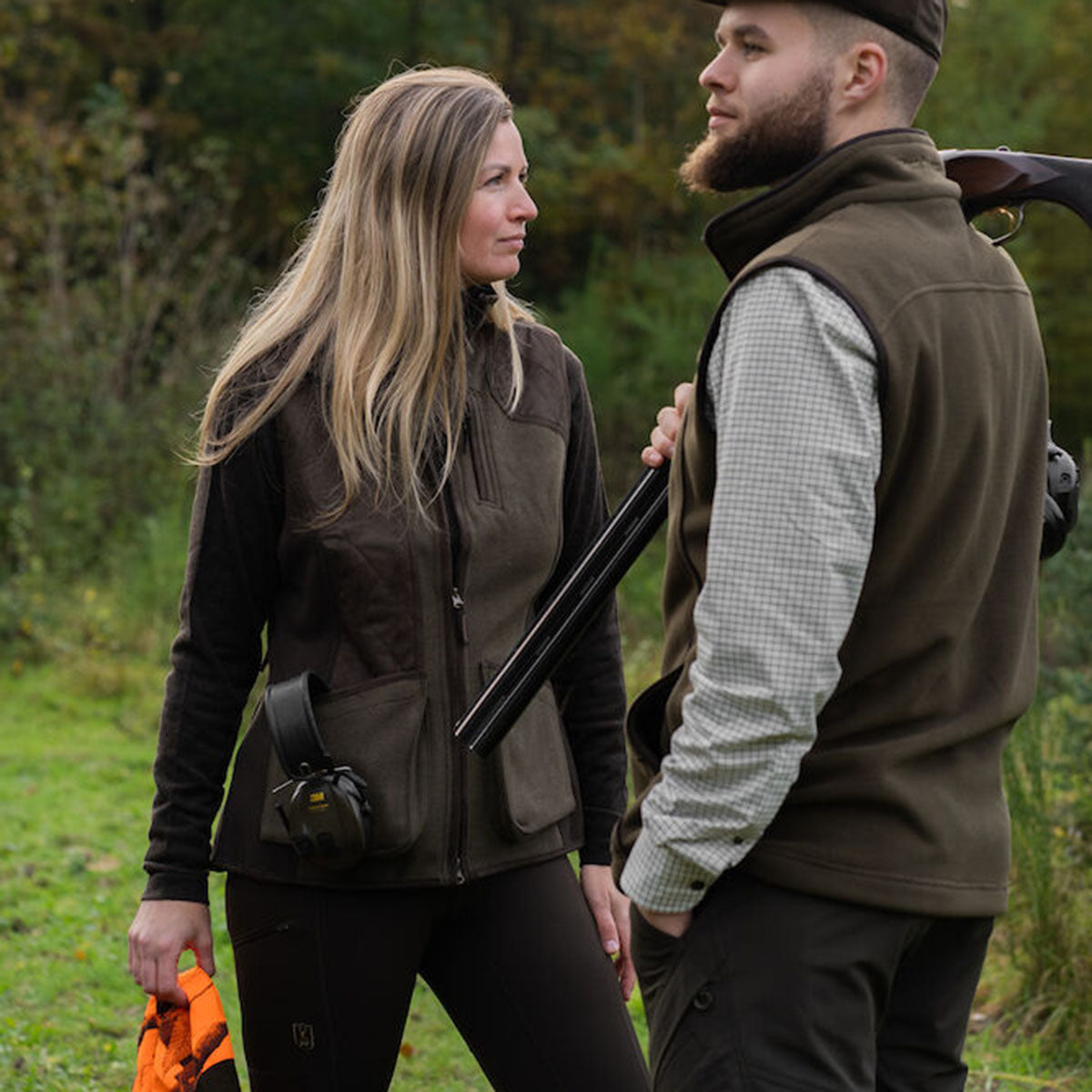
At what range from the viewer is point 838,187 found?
2.03m

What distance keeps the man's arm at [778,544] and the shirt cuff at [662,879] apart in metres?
0.05

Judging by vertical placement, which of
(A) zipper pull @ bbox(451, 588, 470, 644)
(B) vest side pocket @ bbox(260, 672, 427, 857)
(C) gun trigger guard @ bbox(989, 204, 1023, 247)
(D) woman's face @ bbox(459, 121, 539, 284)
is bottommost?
(B) vest side pocket @ bbox(260, 672, 427, 857)

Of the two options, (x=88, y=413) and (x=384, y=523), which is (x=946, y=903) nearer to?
(x=384, y=523)

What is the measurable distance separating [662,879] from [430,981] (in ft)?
2.94

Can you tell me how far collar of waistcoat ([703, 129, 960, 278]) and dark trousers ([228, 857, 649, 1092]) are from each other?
1.15m

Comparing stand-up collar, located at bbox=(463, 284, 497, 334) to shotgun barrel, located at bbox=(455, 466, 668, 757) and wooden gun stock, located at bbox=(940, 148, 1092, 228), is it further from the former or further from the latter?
wooden gun stock, located at bbox=(940, 148, 1092, 228)

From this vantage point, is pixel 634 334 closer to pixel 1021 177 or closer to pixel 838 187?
pixel 1021 177

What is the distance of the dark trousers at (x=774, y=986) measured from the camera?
1.95 meters

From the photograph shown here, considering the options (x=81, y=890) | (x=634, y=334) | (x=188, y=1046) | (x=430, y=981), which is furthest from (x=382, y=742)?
(x=634, y=334)

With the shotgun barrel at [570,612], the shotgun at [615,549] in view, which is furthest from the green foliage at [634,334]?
the shotgun barrel at [570,612]

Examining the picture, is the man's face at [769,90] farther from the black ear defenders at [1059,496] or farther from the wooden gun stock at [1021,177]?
the black ear defenders at [1059,496]

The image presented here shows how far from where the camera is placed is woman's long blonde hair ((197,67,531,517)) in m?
2.66

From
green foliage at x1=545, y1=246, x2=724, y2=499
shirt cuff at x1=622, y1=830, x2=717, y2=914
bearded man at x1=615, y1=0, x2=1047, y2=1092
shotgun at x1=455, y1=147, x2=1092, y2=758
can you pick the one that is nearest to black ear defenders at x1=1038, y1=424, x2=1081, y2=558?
shotgun at x1=455, y1=147, x2=1092, y2=758

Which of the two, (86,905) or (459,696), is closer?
(459,696)
